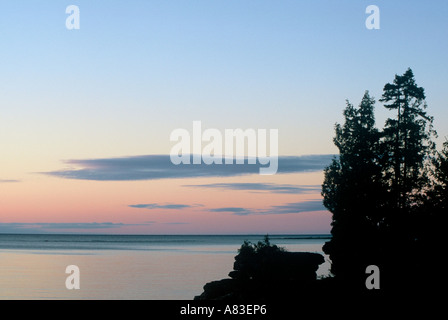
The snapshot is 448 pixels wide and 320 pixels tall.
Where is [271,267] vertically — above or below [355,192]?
below

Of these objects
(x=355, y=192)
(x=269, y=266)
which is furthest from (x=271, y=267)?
(x=355, y=192)

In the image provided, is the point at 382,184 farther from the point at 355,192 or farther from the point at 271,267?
the point at 271,267

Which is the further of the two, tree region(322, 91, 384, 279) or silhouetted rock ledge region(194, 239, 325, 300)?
tree region(322, 91, 384, 279)

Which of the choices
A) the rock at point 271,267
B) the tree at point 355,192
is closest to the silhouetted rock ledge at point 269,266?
the rock at point 271,267

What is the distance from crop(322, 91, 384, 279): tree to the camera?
172 feet

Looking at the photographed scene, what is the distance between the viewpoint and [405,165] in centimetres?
5612

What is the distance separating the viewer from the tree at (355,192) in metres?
52.5

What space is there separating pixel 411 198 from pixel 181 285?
2681cm

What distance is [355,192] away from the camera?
2176 inches

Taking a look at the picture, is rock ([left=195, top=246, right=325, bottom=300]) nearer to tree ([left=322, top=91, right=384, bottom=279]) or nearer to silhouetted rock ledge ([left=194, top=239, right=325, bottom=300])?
silhouetted rock ledge ([left=194, top=239, right=325, bottom=300])

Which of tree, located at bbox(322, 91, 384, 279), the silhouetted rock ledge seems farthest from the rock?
tree, located at bbox(322, 91, 384, 279)

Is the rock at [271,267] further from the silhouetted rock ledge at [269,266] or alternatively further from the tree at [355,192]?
the tree at [355,192]
